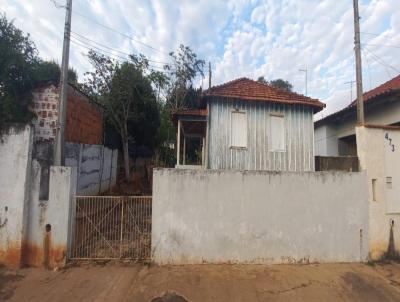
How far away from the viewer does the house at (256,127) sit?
10.6 meters

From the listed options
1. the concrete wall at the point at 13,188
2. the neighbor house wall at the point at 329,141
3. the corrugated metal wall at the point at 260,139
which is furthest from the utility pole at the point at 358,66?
the concrete wall at the point at 13,188

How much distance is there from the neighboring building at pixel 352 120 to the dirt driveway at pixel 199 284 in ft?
21.5

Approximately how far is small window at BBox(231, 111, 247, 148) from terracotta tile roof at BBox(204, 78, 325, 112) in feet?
2.22

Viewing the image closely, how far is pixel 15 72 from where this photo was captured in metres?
10.1

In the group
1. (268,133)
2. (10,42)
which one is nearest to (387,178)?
(268,133)

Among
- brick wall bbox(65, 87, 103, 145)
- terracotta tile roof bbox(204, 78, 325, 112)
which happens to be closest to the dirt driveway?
terracotta tile roof bbox(204, 78, 325, 112)

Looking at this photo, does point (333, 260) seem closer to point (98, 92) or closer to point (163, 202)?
point (163, 202)

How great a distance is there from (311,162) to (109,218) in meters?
8.19

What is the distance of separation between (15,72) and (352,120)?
1478cm

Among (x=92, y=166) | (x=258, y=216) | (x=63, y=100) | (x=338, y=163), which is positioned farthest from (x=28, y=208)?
(x=338, y=163)

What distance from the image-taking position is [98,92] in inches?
763

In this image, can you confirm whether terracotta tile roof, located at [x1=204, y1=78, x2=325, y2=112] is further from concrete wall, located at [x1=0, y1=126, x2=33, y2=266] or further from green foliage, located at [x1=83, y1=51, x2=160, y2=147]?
green foliage, located at [x1=83, y1=51, x2=160, y2=147]

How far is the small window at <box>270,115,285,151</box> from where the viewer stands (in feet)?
36.0

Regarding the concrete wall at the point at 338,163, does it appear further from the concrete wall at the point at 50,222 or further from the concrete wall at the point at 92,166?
the concrete wall at the point at 92,166
